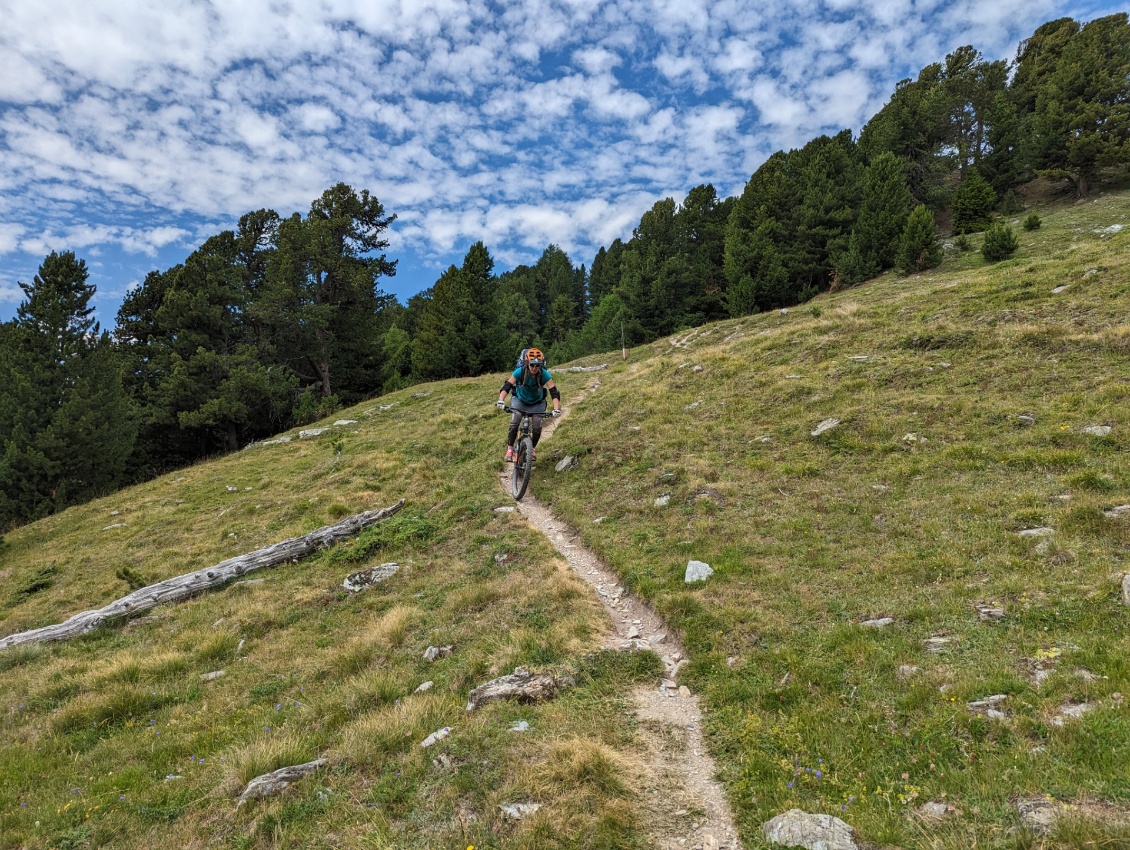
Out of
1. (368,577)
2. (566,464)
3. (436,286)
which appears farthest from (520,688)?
(436,286)

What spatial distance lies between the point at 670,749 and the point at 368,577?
24.7 feet

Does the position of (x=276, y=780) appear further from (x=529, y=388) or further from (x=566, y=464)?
(x=566, y=464)

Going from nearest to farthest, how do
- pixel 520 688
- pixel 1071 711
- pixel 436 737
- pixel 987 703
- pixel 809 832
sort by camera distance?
pixel 809 832 → pixel 1071 711 → pixel 987 703 → pixel 436 737 → pixel 520 688

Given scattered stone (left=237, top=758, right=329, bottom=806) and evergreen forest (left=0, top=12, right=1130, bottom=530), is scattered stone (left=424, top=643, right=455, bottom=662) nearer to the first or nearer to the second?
scattered stone (left=237, top=758, right=329, bottom=806)

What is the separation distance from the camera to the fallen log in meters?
10.1

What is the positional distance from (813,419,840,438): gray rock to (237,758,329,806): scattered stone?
11.7 meters

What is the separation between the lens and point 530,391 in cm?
1359

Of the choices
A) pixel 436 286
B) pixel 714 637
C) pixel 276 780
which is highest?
pixel 436 286

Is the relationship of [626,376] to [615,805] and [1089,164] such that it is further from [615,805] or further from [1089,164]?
[1089,164]

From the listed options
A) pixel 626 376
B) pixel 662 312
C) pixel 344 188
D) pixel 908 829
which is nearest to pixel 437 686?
pixel 908 829

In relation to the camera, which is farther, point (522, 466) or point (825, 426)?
point (522, 466)

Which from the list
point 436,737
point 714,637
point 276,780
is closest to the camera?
point 276,780

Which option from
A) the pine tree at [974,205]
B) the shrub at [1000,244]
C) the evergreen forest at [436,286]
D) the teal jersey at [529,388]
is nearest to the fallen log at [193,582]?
the teal jersey at [529,388]

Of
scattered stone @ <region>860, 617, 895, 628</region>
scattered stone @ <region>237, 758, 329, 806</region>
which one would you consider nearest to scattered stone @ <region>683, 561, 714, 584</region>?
scattered stone @ <region>860, 617, 895, 628</region>
